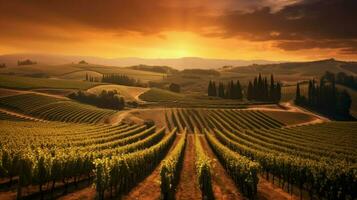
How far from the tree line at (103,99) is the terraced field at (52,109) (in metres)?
13.6

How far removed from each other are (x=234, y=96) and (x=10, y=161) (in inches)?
6672

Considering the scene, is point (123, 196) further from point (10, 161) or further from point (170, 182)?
point (10, 161)

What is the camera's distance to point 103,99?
178 meters

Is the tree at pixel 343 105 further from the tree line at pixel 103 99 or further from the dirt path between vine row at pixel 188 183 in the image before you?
the dirt path between vine row at pixel 188 183

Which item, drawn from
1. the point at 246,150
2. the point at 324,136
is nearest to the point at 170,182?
the point at 246,150

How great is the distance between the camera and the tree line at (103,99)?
174 metres

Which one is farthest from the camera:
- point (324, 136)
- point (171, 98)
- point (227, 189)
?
point (171, 98)

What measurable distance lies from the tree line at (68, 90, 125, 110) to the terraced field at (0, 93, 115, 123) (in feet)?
44.7

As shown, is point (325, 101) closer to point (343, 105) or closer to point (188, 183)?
point (343, 105)

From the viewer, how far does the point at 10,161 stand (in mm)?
38312

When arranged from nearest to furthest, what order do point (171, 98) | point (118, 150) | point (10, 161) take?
point (10, 161) → point (118, 150) → point (171, 98)

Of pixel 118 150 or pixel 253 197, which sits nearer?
pixel 253 197

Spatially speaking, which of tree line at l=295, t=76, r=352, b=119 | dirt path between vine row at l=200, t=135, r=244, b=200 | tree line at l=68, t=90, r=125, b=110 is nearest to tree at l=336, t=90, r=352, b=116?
tree line at l=295, t=76, r=352, b=119

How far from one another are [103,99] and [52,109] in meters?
33.3
